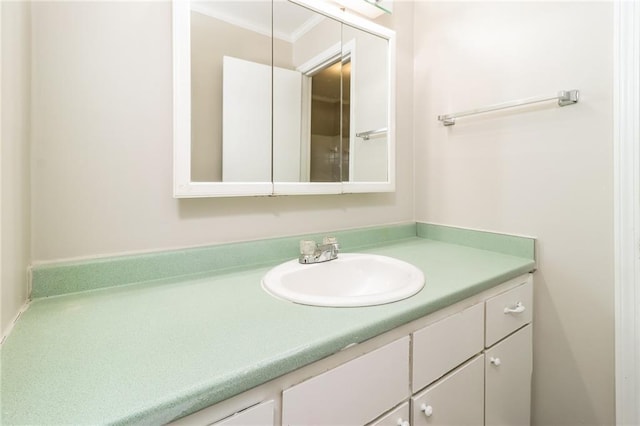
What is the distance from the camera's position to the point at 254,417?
511 mm

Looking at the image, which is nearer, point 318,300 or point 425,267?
point 318,300

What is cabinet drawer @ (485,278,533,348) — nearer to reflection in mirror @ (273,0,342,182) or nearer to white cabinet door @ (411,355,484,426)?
white cabinet door @ (411,355,484,426)

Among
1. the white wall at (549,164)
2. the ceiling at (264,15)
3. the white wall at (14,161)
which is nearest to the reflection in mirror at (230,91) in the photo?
the ceiling at (264,15)

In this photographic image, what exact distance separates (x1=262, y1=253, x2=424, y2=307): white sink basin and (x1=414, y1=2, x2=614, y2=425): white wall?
1.74 feet

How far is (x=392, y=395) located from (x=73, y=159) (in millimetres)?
981

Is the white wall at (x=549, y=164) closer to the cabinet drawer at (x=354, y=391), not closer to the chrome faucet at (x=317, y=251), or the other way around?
the chrome faucet at (x=317, y=251)

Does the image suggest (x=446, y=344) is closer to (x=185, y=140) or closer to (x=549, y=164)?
(x=549, y=164)

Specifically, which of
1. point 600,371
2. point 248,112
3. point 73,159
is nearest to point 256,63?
point 248,112

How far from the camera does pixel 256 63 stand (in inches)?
41.5

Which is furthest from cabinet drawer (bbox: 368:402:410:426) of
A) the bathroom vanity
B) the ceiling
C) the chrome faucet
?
the ceiling

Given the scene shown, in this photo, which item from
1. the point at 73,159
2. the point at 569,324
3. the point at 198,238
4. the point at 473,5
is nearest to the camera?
the point at 73,159

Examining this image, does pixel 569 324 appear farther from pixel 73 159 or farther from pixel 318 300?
pixel 73 159

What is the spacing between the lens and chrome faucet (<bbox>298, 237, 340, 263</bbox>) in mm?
1064

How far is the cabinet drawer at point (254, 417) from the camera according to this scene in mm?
488
